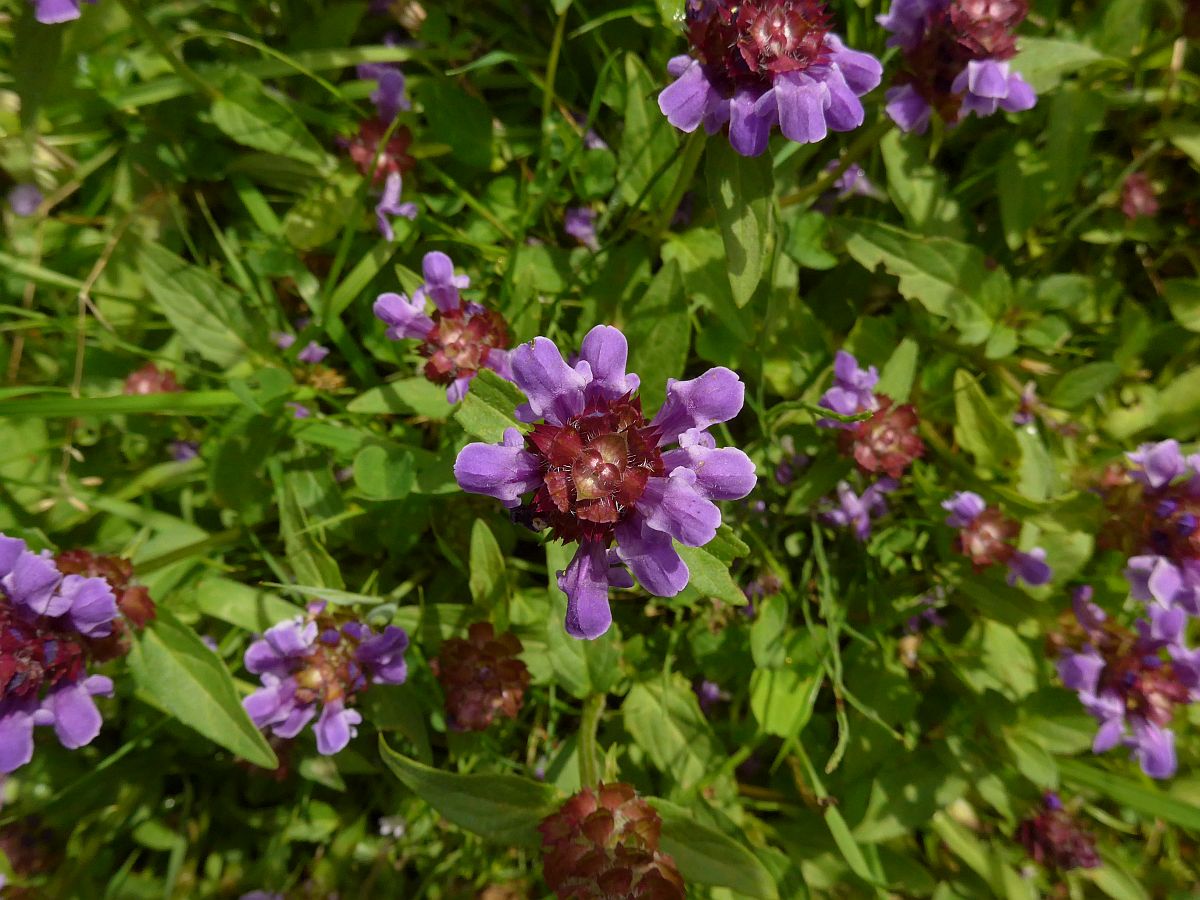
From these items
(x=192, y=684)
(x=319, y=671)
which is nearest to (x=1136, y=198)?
(x=319, y=671)

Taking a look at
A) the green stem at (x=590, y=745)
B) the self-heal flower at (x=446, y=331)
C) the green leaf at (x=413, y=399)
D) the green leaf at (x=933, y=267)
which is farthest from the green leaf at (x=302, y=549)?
the green leaf at (x=933, y=267)

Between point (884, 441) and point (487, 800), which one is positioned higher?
point (884, 441)

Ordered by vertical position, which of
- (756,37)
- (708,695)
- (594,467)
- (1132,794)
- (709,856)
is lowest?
(708,695)

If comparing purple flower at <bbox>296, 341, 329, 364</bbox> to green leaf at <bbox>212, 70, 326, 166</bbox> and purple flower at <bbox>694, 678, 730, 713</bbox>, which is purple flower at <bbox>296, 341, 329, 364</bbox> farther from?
purple flower at <bbox>694, 678, 730, 713</bbox>

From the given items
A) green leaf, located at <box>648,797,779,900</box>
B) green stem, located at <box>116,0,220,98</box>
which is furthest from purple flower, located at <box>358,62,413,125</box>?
green leaf, located at <box>648,797,779,900</box>

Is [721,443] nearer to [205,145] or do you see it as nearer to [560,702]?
[560,702]

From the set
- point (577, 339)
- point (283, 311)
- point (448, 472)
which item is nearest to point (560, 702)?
point (448, 472)

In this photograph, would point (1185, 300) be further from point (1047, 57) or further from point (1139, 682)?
point (1139, 682)
